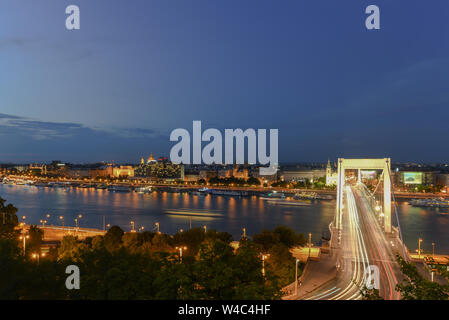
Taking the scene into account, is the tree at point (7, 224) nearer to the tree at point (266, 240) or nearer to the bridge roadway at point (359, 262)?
the tree at point (266, 240)

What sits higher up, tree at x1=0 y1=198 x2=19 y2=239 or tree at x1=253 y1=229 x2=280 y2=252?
tree at x1=0 y1=198 x2=19 y2=239

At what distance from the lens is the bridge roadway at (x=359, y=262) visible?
12.2 feet

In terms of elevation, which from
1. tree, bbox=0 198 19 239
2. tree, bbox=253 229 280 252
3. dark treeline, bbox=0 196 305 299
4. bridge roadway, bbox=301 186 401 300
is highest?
dark treeline, bbox=0 196 305 299

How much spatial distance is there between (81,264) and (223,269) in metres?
1.51

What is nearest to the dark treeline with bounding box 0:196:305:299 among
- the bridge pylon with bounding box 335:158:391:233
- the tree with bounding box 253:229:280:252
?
the tree with bounding box 253:229:280:252

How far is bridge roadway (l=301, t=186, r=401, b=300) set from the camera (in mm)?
3732

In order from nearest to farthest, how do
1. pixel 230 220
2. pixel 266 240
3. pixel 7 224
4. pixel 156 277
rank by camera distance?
1. pixel 156 277
2. pixel 266 240
3. pixel 7 224
4. pixel 230 220

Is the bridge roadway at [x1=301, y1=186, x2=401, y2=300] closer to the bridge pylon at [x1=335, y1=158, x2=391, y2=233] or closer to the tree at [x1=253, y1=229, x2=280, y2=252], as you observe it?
the bridge pylon at [x1=335, y1=158, x2=391, y2=233]

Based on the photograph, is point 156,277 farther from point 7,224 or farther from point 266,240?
point 7,224

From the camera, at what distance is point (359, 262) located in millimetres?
5043

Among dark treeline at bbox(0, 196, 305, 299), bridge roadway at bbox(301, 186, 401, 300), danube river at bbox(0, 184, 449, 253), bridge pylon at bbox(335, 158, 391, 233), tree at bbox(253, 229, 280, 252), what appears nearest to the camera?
dark treeline at bbox(0, 196, 305, 299)

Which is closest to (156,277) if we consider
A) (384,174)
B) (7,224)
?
(7,224)
